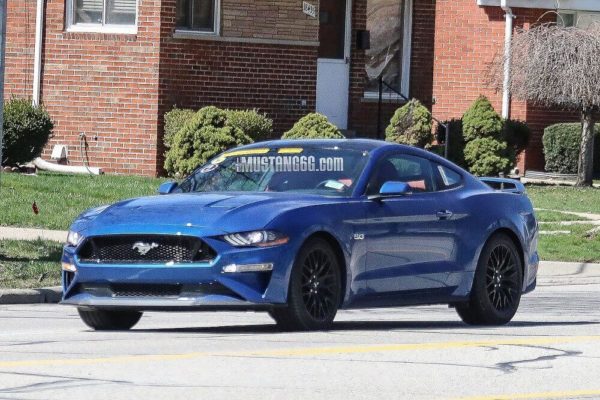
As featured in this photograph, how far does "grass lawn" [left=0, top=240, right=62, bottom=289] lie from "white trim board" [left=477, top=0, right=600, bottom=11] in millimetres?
18591

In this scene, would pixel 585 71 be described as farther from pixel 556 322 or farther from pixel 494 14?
pixel 556 322

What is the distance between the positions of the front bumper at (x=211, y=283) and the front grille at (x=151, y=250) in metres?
0.06

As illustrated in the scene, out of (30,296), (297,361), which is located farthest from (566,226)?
(297,361)

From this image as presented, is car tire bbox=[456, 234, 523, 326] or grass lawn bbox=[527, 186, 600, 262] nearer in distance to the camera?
car tire bbox=[456, 234, 523, 326]

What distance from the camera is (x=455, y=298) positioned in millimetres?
12930

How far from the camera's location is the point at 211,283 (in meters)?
11.3

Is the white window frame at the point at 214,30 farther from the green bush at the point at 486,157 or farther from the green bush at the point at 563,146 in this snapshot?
the green bush at the point at 563,146

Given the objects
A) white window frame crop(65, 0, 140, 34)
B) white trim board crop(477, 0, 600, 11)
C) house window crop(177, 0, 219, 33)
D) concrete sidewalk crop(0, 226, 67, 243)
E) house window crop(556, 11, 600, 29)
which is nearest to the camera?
concrete sidewalk crop(0, 226, 67, 243)

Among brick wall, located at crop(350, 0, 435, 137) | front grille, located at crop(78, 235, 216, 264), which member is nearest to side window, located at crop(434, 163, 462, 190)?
front grille, located at crop(78, 235, 216, 264)

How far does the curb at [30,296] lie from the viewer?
15.4 m

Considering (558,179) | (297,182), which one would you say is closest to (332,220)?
(297,182)

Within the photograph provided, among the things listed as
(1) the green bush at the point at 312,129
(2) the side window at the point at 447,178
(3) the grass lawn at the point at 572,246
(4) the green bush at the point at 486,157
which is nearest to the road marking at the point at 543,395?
(2) the side window at the point at 447,178

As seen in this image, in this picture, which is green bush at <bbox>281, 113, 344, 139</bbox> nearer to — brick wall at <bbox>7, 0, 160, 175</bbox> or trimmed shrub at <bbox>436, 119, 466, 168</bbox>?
brick wall at <bbox>7, 0, 160, 175</bbox>

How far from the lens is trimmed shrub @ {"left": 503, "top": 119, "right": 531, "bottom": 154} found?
3284 cm
